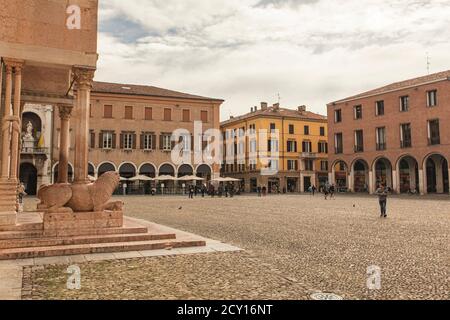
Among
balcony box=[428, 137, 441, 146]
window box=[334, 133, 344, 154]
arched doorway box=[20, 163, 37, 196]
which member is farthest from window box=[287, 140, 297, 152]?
arched doorway box=[20, 163, 37, 196]

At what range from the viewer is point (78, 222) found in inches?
359

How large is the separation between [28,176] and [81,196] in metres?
36.8

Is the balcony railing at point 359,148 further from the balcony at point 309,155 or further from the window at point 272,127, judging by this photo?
the window at point 272,127

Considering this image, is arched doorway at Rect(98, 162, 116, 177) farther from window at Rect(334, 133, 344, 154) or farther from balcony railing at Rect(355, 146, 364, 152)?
balcony railing at Rect(355, 146, 364, 152)

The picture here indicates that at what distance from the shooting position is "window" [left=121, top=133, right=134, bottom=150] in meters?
46.5

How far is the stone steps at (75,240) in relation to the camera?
8102 mm

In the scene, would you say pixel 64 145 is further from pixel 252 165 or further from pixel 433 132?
pixel 252 165

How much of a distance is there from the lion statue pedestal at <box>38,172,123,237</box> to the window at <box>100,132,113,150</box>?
122 feet

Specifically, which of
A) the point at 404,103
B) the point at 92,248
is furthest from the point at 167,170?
the point at 92,248

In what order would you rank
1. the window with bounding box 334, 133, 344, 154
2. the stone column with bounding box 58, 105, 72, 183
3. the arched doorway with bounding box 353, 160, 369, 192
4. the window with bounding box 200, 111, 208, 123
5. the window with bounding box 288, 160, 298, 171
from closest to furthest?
1. the stone column with bounding box 58, 105, 72, 183
2. the window with bounding box 200, 111, 208, 123
3. the arched doorway with bounding box 353, 160, 369, 192
4. the window with bounding box 334, 133, 344, 154
5. the window with bounding box 288, 160, 298, 171

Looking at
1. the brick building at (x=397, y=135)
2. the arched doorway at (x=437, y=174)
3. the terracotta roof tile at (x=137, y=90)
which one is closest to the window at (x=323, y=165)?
the brick building at (x=397, y=135)
